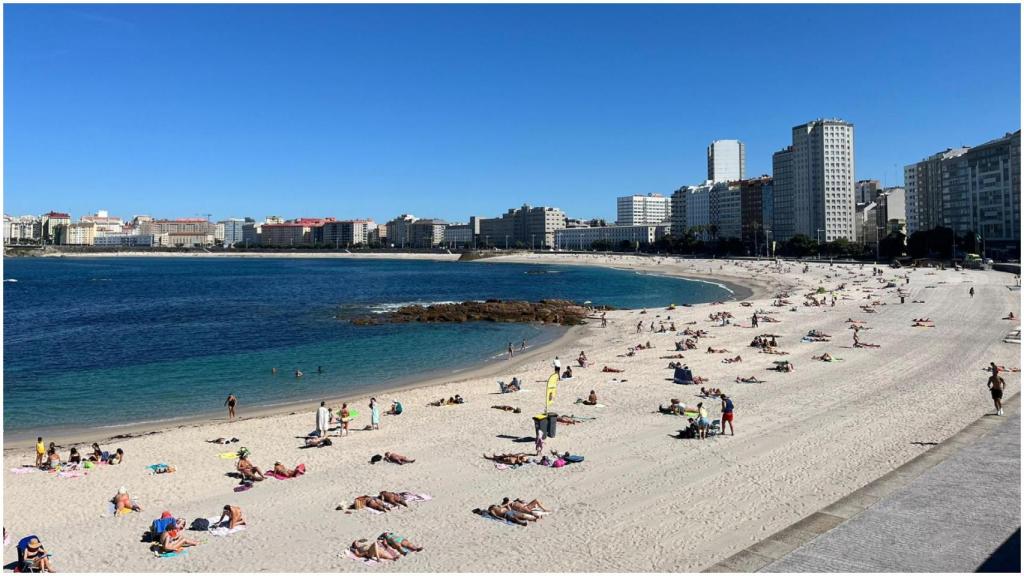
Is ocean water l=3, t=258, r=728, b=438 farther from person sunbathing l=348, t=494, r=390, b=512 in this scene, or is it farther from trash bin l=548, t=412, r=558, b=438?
person sunbathing l=348, t=494, r=390, b=512

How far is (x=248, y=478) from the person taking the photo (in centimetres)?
1443

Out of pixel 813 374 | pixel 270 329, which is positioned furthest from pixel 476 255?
pixel 813 374

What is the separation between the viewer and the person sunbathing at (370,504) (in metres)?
12.4

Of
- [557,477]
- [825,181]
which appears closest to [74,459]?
[557,477]

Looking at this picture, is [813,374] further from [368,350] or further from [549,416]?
[368,350]

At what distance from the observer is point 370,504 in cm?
1252

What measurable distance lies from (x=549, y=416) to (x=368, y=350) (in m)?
20.4

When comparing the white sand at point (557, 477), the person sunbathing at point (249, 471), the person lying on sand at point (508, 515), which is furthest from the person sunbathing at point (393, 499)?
the person sunbathing at point (249, 471)

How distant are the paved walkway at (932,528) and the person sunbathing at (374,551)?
506 centimetres

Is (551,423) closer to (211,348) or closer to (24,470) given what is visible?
(24,470)

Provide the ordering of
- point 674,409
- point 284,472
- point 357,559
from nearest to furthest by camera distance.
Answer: point 357,559 → point 284,472 → point 674,409

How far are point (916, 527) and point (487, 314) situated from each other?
40496mm

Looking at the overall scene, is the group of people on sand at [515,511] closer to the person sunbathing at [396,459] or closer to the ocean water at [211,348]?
the person sunbathing at [396,459]

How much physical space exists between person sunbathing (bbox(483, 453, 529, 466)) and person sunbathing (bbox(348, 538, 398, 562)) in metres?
4.76
